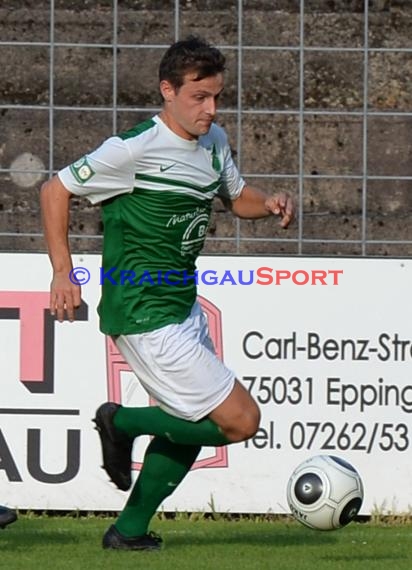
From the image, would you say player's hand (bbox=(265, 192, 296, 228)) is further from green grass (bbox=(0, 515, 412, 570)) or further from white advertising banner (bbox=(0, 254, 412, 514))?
white advertising banner (bbox=(0, 254, 412, 514))

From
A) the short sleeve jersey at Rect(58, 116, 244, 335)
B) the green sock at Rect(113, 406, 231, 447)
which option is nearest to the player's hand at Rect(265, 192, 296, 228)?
the short sleeve jersey at Rect(58, 116, 244, 335)

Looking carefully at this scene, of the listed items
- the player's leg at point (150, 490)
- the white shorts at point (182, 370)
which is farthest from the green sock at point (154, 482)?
the white shorts at point (182, 370)

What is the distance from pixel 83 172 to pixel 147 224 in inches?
12.4

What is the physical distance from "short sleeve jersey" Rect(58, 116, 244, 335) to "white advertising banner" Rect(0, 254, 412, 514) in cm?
194

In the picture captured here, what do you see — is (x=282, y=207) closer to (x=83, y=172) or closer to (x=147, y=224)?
(x=147, y=224)

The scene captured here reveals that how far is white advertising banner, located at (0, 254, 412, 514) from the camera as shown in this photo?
8.27 metres

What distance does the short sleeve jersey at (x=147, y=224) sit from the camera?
6305 millimetres

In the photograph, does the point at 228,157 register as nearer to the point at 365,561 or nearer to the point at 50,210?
the point at 50,210

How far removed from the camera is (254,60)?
9.74 metres

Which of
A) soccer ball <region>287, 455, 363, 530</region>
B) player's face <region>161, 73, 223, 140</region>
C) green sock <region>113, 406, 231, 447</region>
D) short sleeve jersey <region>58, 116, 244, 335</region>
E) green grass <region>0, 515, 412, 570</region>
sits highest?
player's face <region>161, 73, 223, 140</region>

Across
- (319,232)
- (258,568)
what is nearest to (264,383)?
(319,232)

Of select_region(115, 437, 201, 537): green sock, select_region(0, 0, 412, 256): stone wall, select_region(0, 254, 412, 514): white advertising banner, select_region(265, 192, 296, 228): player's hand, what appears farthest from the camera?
→ select_region(0, 0, 412, 256): stone wall

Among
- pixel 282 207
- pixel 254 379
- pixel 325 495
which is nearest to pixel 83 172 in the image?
pixel 282 207

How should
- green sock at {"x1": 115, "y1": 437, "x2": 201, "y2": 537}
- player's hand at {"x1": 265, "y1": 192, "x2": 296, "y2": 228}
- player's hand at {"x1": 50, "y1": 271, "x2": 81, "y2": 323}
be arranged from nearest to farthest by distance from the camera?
1. player's hand at {"x1": 50, "y1": 271, "x2": 81, "y2": 323}
2. player's hand at {"x1": 265, "y1": 192, "x2": 296, "y2": 228}
3. green sock at {"x1": 115, "y1": 437, "x2": 201, "y2": 537}
